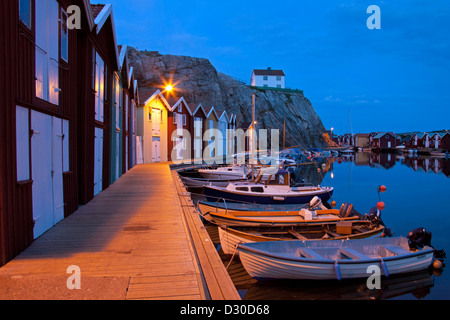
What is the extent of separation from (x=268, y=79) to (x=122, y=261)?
12183 cm

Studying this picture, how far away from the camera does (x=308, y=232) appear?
44.7 ft

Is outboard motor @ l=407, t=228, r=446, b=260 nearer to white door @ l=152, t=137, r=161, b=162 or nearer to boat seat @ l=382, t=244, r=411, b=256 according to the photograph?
boat seat @ l=382, t=244, r=411, b=256

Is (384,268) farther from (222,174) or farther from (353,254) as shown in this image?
(222,174)

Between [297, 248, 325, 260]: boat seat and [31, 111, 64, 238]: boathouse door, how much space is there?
25.0 ft

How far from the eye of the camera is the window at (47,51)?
25.9ft

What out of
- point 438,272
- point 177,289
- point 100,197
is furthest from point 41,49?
point 438,272

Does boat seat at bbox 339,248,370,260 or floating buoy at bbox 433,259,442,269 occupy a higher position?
boat seat at bbox 339,248,370,260

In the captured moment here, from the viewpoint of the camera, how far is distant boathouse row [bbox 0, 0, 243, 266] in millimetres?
6188

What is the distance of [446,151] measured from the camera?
94688 mm

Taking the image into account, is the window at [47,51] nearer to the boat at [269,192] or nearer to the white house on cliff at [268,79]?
the boat at [269,192]

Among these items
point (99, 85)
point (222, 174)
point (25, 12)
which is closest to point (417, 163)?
point (222, 174)

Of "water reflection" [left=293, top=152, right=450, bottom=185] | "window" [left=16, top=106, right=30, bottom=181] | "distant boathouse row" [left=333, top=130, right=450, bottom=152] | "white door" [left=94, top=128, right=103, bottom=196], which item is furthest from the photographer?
"distant boathouse row" [left=333, top=130, right=450, bottom=152]

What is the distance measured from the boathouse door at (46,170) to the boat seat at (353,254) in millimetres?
9087

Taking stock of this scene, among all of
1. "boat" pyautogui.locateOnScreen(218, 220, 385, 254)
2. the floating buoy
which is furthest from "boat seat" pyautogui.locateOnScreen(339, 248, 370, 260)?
the floating buoy
